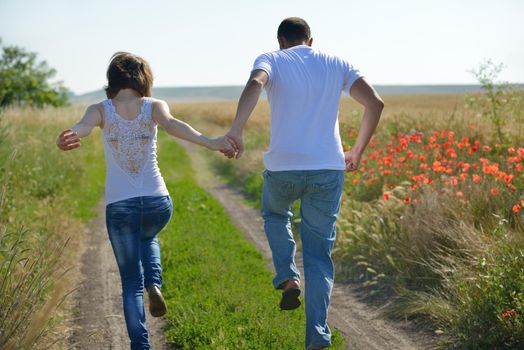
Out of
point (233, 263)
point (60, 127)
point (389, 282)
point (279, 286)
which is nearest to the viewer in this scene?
point (279, 286)

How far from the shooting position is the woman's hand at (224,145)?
197 inches

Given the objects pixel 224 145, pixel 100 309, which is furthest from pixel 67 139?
pixel 100 309

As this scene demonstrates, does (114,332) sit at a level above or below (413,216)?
below

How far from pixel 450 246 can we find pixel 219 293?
2.48m

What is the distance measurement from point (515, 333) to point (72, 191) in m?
10.9

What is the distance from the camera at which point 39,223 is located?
10.1 m

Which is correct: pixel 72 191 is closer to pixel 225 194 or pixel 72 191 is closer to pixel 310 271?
pixel 225 194

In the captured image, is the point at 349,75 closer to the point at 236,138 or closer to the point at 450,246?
the point at 236,138

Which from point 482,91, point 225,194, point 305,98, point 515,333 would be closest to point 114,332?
point 305,98

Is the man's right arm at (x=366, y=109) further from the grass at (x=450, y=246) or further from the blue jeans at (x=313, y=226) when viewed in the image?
the grass at (x=450, y=246)

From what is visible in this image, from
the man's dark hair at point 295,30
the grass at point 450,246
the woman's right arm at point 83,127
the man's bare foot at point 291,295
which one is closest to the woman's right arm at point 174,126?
the woman's right arm at point 83,127

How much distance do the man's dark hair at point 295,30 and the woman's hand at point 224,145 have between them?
845 millimetres

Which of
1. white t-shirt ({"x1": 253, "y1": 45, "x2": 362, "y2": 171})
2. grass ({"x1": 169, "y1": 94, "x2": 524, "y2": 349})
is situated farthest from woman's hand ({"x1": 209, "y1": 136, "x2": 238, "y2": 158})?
grass ({"x1": 169, "y1": 94, "x2": 524, "y2": 349})

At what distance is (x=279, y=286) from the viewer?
17.4 feet
